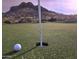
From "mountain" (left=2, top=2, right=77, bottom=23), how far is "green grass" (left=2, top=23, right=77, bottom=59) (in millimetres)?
46

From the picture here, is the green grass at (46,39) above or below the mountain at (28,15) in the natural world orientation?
below

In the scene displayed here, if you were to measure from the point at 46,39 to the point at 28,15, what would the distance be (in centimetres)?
27

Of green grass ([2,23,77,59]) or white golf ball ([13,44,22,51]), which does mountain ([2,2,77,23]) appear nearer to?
green grass ([2,23,77,59])

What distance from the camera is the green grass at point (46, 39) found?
230cm

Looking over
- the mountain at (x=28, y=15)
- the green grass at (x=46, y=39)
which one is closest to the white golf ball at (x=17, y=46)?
the green grass at (x=46, y=39)

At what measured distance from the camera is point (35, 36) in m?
2.33

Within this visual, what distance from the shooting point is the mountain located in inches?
91.0

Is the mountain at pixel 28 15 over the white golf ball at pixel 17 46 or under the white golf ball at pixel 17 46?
over

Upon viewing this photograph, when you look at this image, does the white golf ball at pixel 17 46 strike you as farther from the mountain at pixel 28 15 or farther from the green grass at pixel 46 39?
the mountain at pixel 28 15

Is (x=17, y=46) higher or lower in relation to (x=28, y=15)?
lower

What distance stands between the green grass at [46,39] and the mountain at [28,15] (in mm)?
46

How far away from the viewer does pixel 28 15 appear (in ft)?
7.64

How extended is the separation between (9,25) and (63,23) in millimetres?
491

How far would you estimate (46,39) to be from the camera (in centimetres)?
233
